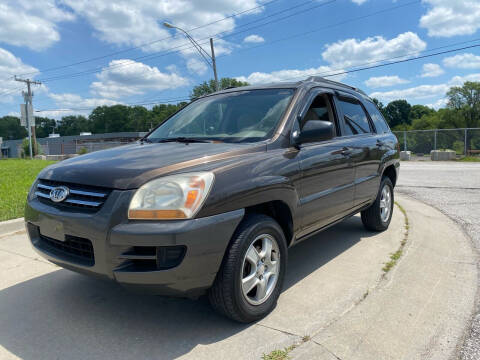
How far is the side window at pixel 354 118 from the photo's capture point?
4207 millimetres

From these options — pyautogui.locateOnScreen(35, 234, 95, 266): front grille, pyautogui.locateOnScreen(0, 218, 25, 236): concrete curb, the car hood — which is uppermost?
the car hood

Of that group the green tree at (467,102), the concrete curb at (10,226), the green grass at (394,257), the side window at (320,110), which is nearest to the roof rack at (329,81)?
the side window at (320,110)

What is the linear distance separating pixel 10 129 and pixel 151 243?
134575mm

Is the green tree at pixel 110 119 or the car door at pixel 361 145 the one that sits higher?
the green tree at pixel 110 119

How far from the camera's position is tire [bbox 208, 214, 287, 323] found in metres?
2.39

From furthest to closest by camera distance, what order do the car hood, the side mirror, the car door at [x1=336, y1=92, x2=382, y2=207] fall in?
the car door at [x1=336, y1=92, x2=382, y2=207] → the side mirror → the car hood

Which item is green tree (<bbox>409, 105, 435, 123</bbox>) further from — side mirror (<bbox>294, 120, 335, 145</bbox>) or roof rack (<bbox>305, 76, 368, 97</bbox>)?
side mirror (<bbox>294, 120, 335, 145</bbox>)

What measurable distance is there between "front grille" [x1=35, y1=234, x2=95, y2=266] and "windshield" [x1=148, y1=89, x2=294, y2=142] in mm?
1334

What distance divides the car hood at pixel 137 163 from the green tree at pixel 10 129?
13056cm

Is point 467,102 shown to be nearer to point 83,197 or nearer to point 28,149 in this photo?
point 28,149

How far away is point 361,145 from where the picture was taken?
424 cm

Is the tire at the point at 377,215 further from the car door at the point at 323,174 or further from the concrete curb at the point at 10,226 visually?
the concrete curb at the point at 10,226

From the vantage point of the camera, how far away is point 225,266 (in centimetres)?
237

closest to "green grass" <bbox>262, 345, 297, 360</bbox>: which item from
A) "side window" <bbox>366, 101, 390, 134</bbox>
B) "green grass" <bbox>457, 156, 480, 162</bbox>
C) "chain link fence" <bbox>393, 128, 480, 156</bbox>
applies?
"side window" <bbox>366, 101, 390, 134</bbox>
